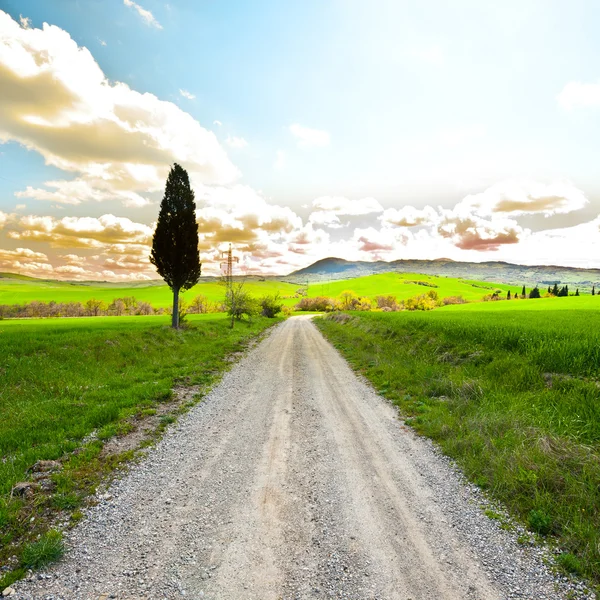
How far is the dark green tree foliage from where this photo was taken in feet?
98.1

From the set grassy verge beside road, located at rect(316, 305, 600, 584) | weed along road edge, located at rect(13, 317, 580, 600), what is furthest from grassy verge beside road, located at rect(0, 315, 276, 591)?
grassy verge beside road, located at rect(316, 305, 600, 584)

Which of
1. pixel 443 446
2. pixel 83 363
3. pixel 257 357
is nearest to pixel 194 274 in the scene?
pixel 257 357

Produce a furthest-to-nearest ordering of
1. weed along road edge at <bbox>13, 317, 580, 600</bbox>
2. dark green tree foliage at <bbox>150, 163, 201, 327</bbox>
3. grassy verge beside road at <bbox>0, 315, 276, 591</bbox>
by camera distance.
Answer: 1. dark green tree foliage at <bbox>150, 163, 201, 327</bbox>
2. grassy verge beside road at <bbox>0, 315, 276, 591</bbox>
3. weed along road edge at <bbox>13, 317, 580, 600</bbox>

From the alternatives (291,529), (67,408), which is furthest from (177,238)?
(291,529)

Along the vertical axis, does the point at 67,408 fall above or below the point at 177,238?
below

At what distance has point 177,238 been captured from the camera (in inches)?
1192

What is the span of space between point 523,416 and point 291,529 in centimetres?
650

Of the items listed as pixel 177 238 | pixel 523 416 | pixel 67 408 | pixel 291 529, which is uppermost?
pixel 177 238

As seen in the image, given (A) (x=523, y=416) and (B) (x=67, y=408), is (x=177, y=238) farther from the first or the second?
(A) (x=523, y=416)

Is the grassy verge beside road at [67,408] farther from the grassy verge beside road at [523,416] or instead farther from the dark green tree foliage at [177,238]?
the dark green tree foliage at [177,238]

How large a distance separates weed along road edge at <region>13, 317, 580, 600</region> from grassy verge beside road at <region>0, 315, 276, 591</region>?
0.73 m

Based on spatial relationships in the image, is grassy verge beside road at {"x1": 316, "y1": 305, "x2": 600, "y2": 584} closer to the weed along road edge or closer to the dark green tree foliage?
the weed along road edge

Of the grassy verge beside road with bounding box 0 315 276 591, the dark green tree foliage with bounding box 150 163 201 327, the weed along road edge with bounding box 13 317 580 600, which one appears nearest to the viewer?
the weed along road edge with bounding box 13 317 580 600

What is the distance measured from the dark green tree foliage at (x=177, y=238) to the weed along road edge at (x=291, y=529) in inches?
962
